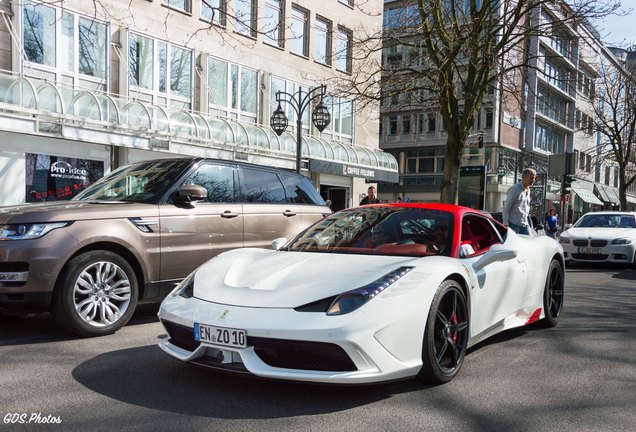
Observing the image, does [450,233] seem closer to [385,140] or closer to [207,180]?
[207,180]

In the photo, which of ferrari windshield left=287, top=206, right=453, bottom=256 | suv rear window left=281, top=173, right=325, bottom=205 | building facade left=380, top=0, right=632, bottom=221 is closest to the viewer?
ferrari windshield left=287, top=206, right=453, bottom=256

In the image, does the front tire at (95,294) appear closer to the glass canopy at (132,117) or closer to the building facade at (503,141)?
the glass canopy at (132,117)

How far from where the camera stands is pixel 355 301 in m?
3.36

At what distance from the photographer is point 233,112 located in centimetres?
2258

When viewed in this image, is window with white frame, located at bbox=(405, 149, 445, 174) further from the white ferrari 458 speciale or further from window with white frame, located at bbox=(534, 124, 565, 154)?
the white ferrari 458 speciale

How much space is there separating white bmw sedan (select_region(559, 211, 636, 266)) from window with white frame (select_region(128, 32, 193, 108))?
44.8ft

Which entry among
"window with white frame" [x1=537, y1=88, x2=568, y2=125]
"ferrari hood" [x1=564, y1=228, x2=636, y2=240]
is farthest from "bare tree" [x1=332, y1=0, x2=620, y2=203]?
"window with white frame" [x1=537, y1=88, x2=568, y2=125]

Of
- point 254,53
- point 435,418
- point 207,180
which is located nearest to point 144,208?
point 207,180

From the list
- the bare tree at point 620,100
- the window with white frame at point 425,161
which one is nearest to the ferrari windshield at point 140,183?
the bare tree at point 620,100

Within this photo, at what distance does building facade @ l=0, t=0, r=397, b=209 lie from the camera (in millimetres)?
14555

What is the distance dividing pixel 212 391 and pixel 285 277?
0.85m

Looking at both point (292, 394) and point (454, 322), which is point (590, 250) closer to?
point (454, 322)

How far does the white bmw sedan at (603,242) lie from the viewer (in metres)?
12.4

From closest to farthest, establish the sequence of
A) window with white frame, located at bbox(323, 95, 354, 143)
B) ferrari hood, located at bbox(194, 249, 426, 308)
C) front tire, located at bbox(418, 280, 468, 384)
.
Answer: ferrari hood, located at bbox(194, 249, 426, 308), front tire, located at bbox(418, 280, 468, 384), window with white frame, located at bbox(323, 95, 354, 143)
